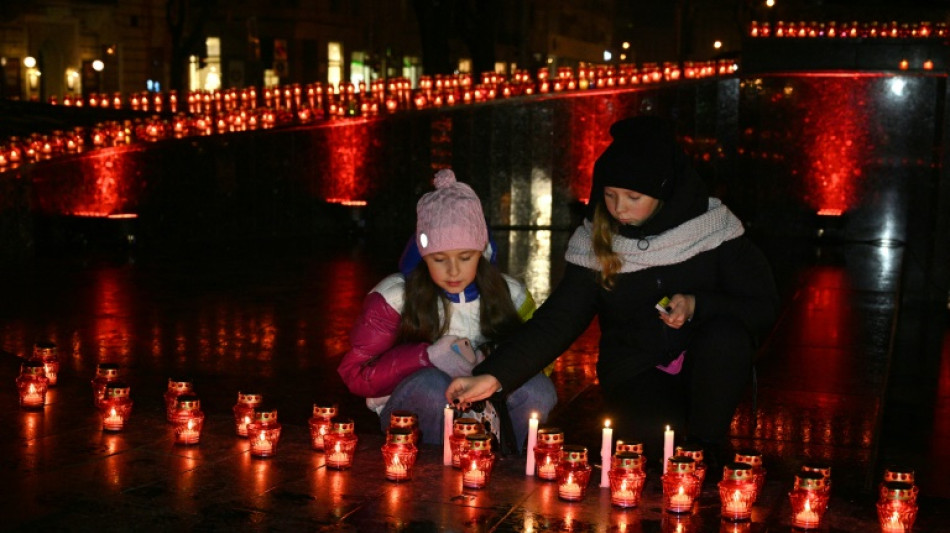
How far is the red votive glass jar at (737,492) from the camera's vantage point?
425 cm

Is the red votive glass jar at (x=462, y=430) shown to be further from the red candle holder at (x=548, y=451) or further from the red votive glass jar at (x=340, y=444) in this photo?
the red votive glass jar at (x=340, y=444)

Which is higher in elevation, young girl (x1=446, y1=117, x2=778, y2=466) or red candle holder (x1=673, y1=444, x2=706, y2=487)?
young girl (x1=446, y1=117, x2=778, y2=466)

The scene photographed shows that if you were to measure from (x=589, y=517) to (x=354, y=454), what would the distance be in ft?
3.67

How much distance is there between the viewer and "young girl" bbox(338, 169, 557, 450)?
5.23m

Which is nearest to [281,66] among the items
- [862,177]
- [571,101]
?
[571,101]

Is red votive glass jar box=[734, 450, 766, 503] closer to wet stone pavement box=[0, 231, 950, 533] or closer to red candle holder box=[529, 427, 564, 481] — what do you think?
wet stone pavement box=[0, 231, 950, 533]

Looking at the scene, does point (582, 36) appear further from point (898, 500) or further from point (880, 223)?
point (898, 500)

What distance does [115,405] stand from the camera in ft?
17.9

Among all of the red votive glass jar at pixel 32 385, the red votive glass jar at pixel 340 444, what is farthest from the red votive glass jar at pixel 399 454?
the red votive glass jar at pixel 32 385

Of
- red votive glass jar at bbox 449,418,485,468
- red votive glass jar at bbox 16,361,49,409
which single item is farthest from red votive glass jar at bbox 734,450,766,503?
red votive glass jar at bbox 16,361,49,409

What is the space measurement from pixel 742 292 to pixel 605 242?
0.57m

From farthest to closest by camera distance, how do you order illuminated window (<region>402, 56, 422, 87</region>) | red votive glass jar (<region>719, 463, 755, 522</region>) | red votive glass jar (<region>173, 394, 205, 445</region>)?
1. illuminated window (<region>402, 56, 422, 87</region>)
2. red votive glass jar (<region>173, 394, 205, 445</region>)
3. red votive glass jar (<region>719, 463, 755, 522</region>)

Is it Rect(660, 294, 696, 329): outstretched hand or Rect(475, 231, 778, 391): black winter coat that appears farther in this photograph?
Rect(475, 231, 778, 391): black winter coat

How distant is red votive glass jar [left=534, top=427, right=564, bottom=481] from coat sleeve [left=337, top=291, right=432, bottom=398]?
80 cm
